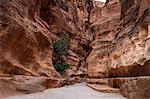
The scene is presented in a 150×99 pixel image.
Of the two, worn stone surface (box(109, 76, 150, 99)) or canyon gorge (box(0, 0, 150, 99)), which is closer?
worn stone surface (box(109, 76, 150, 99))

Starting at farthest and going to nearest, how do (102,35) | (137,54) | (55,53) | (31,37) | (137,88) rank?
(102,35), (55,53), (31,37), (137,54), (137,88)

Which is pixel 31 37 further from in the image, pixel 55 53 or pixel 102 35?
pixel 102 35

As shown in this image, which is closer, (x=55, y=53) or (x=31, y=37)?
(x=31, y=37)

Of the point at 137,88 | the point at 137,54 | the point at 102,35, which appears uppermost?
the point at 102,35

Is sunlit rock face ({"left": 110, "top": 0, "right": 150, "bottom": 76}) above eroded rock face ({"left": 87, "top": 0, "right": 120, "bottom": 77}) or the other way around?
the other way around

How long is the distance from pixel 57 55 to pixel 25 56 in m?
8.53

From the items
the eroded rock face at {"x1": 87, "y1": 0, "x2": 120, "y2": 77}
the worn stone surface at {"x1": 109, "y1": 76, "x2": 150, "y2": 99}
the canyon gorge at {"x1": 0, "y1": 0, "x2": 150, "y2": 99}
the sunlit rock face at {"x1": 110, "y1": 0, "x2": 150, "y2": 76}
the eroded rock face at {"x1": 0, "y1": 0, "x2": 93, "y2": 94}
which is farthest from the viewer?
the eroded rock face at {"x1": 87, "y1": 0, "x2": 120, "y2": 77}

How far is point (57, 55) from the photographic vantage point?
2288cm

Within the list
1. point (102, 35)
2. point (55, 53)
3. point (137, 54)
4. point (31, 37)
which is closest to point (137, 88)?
point (137, 54)

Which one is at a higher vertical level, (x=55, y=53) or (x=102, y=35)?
(x=102, y=35)

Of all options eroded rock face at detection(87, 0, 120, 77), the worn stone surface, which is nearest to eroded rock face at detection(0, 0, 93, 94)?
eroded rock face at detection(87, 0, 120, 77)

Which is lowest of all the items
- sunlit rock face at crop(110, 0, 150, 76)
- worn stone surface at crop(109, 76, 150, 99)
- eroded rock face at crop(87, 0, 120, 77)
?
worn stone surface at crop(109, 76, 150, 99)

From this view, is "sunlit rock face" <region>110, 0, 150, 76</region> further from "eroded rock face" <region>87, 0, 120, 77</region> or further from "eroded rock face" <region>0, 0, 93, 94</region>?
"eroded rock face" <region>87, 0, 120, 77</region>

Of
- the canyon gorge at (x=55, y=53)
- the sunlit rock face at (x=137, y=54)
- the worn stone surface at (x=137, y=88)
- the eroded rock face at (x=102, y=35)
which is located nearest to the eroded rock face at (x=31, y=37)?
the canyon gorge at (x=55, y=53)
